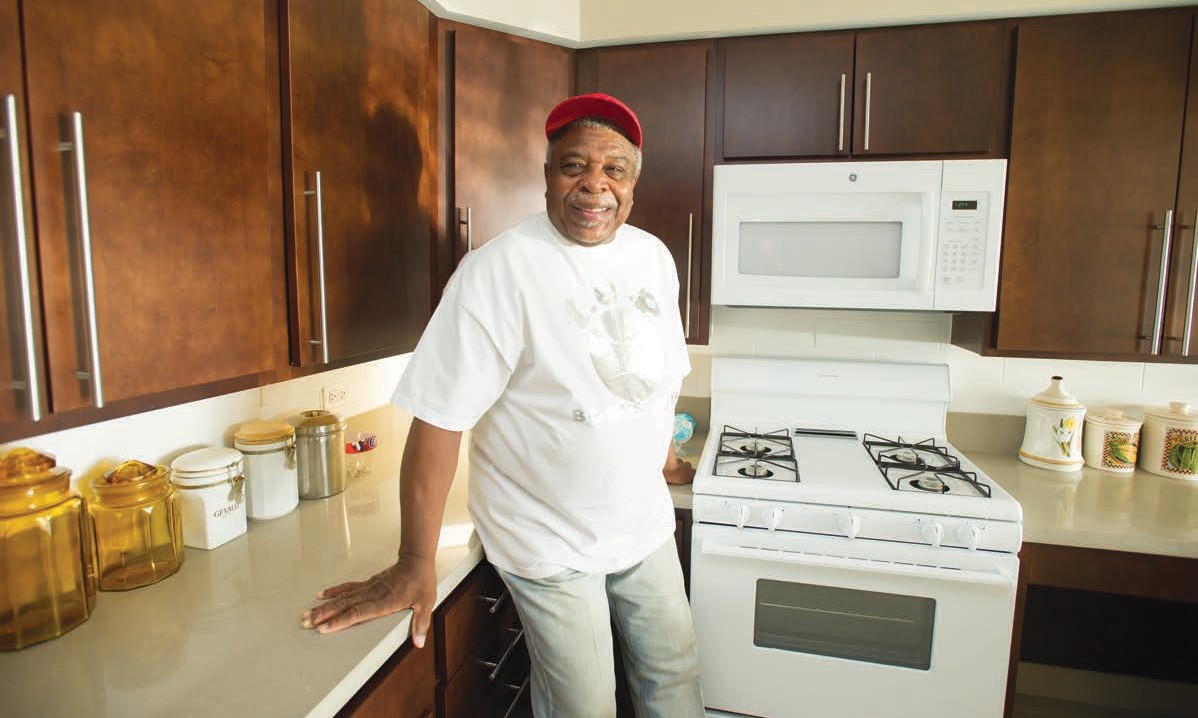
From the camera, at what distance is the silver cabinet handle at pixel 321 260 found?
1.11m

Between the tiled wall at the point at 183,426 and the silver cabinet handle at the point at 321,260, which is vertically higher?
the silver cabinet handle at the point at 321,260

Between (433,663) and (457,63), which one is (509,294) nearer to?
(433,663)

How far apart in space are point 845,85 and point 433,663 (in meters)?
1.68

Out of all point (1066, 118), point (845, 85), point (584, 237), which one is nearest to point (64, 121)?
point (584, 237)

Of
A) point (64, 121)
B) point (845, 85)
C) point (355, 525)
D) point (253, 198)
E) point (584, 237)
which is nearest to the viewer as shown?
point (64, 121)

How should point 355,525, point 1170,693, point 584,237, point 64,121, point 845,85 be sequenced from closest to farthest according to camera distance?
point 64,121
point 584,237
point 355,525
point 845,85
point 1170,693

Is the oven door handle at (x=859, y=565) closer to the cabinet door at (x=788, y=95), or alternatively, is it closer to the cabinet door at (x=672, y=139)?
the cabinet door at (x=672, y=139)

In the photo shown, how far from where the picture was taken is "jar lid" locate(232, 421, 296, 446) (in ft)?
4.26

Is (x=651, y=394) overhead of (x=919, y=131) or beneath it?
beneath

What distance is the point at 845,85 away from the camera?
1.66m

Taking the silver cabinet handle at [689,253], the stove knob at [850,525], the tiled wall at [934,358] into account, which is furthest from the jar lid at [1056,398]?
the silver cabinet handle at [689,253]

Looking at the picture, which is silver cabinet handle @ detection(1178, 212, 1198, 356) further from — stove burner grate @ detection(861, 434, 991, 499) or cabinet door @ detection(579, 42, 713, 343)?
cabinet door @ detection(579, 42, 713, 343)

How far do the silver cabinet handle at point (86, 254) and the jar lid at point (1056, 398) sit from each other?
84.9 inches

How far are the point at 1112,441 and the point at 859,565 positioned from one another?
968 millimetres
